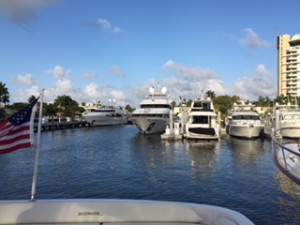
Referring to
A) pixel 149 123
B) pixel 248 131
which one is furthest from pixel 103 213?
pixel 149 123

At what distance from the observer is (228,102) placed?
123188 mm

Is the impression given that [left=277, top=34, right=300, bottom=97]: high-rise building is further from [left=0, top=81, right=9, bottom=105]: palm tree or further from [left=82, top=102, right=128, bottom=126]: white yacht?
[left=0, top=81, right=9, bottom=105]: palm tree

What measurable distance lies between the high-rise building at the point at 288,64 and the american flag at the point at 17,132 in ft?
536

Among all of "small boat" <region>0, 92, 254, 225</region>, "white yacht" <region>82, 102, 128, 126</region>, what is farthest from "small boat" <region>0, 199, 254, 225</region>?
"white yacht" <region>82, 102, 128, 126</region>

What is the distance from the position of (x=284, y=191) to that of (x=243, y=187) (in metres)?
2.02

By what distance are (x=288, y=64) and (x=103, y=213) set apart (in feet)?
577

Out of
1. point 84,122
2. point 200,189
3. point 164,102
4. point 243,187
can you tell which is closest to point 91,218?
point 200,189

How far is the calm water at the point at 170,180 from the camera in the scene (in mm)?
14883

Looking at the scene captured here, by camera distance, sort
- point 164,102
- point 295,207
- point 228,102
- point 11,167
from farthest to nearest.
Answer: point 228,102 → point 164,102 → point 11,167 → point 295,207

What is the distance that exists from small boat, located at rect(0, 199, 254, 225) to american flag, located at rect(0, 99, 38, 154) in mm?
990

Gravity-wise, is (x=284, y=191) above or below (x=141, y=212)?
below

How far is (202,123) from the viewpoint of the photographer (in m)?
47.6

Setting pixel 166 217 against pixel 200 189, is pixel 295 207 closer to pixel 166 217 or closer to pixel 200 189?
pixel 200 189

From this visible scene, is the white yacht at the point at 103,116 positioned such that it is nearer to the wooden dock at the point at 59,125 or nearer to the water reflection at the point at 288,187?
the wooden dock at the point at 59,125
